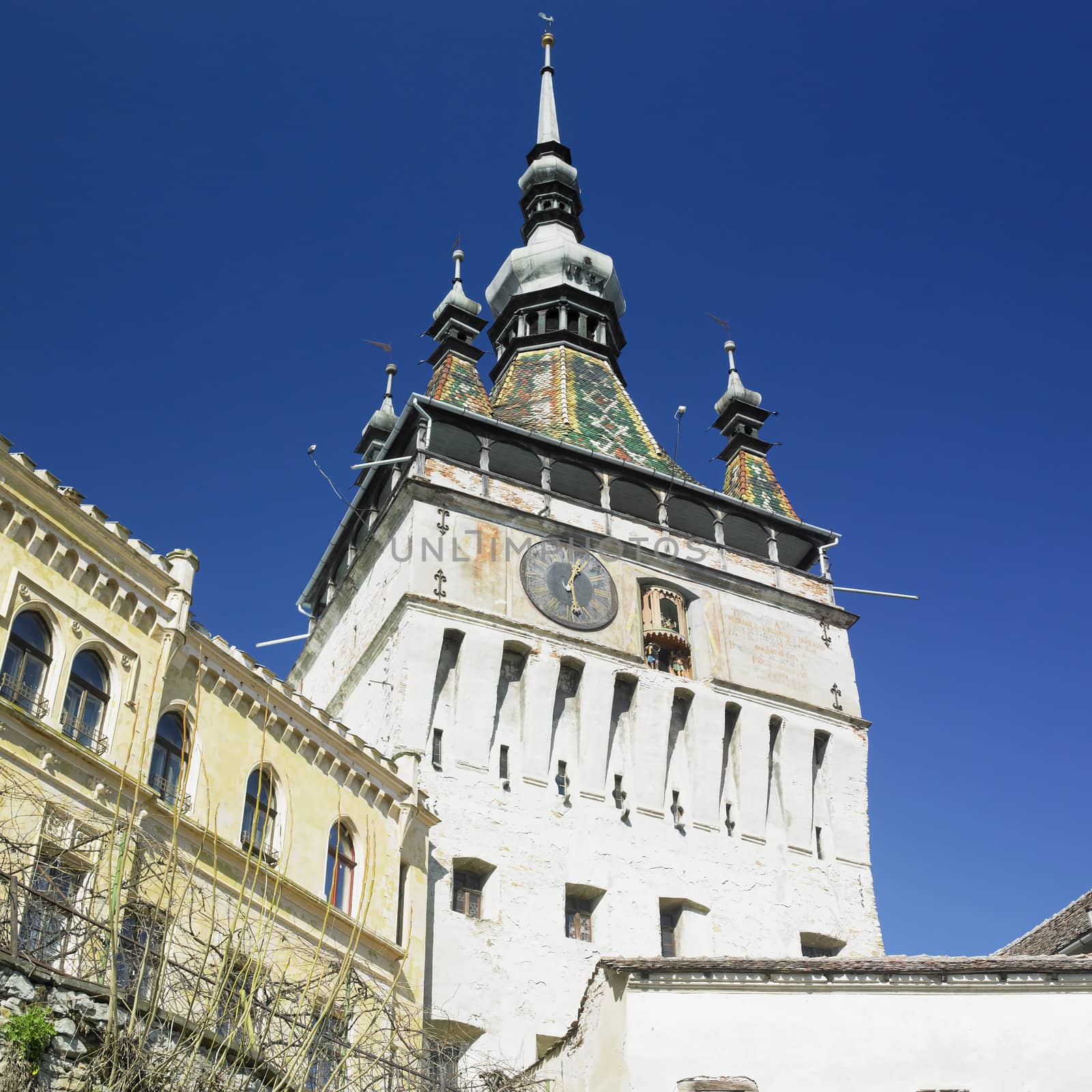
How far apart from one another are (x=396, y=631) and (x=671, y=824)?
5912 millimetres

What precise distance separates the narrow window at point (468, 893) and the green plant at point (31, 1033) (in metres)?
12.8

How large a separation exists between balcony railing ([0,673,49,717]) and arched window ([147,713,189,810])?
1665 mm

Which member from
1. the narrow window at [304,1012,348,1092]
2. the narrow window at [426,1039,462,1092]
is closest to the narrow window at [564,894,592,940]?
the narrow window at [426,1039,462,1092]

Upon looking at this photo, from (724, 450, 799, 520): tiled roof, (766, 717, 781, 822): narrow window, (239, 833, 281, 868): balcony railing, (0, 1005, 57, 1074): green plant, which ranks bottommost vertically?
(0, 1005, 57, 1074): green plant

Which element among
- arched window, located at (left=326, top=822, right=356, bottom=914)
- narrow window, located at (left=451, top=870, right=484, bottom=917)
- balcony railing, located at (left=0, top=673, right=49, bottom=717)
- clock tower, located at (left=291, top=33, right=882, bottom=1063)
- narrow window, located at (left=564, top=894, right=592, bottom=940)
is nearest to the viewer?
balcony railing, located at (left=0, top=673, right=49, bottom=717)

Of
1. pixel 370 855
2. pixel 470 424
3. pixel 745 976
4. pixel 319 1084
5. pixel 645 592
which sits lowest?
pixel 319 1084

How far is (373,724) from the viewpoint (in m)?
26.1

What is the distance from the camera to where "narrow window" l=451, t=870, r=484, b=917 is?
23.8 metres

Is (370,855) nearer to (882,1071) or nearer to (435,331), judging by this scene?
(882,1071)

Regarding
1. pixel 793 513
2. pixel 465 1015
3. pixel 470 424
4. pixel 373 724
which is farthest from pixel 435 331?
pixel 465 1015

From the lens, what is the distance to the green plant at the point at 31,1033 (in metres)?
10.9

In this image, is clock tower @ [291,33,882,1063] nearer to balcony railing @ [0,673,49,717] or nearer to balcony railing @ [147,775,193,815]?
balcony railing @ [147,775,193,815]

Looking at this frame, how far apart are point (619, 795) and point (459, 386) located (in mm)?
10184

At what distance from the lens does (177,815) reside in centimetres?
1376
